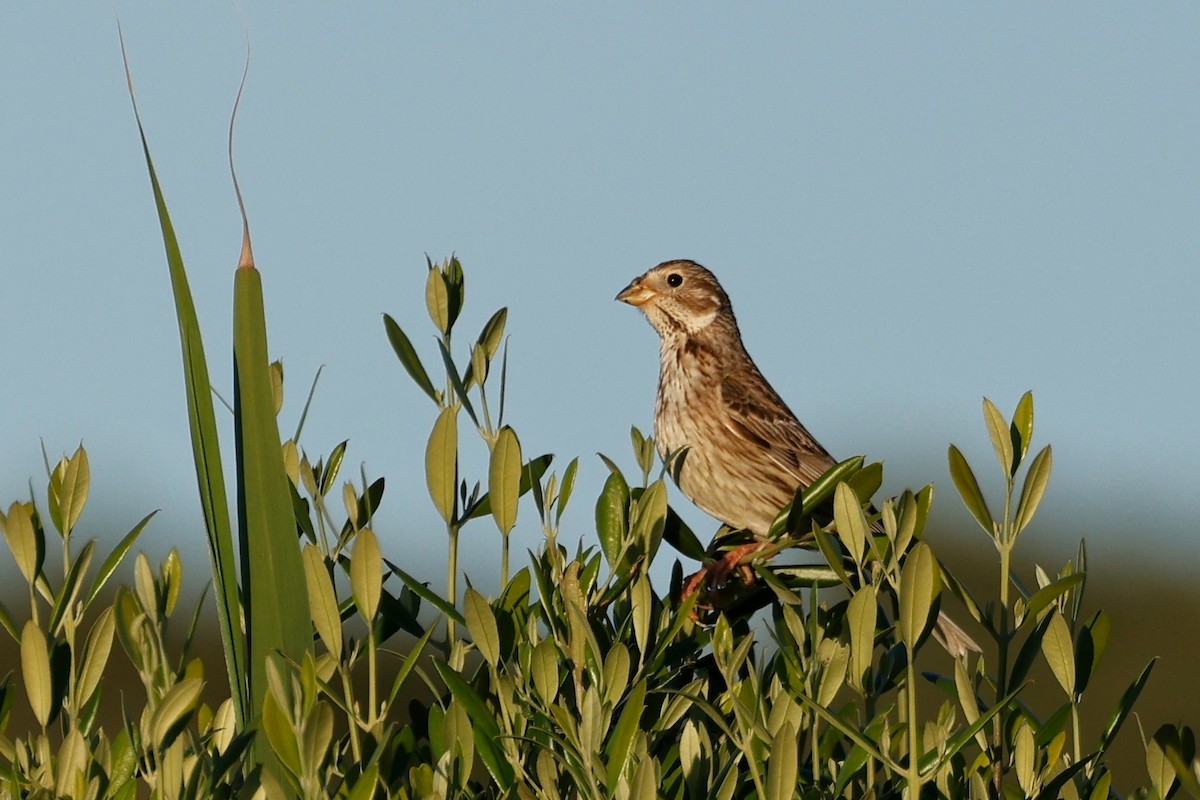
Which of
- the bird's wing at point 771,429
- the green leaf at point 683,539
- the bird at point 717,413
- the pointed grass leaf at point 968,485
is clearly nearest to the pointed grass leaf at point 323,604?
the pointed grass leaf at point 968,485

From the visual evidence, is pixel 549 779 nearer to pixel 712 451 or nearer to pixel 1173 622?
pixel 712 451

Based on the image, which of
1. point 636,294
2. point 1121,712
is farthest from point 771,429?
point 1121,712

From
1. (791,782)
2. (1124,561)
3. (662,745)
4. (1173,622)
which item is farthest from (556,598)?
(1124,561)

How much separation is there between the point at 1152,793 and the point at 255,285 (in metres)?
1.27

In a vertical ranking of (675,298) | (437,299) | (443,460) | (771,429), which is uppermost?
(675,298)

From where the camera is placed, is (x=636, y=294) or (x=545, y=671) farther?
(x=636, y=294)

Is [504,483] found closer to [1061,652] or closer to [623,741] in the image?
[623,741]

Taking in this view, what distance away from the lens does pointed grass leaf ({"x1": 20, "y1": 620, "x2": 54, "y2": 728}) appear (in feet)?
6.06

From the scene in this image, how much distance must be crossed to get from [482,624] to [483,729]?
116 millimetres

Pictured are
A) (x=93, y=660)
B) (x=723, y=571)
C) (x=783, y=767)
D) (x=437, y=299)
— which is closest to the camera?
(x=783, y=767)

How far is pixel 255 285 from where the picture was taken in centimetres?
222

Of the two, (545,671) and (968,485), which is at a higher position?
(968,485)

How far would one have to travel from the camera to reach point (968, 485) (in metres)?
2.09

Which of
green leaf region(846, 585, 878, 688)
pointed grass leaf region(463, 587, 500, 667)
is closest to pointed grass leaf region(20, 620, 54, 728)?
pointed grass leaf region(463, 587, 500, 667)
